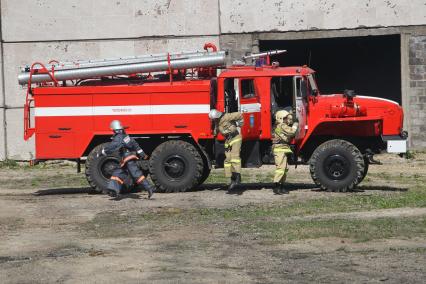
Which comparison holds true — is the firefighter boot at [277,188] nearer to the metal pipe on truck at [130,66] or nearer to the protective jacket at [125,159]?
the protective jacket at [125,159]

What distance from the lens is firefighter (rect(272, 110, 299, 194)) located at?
16203mm

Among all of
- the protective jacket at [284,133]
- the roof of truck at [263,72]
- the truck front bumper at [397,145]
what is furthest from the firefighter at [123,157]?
the truck front bumper at [397,145]

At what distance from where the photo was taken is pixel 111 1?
24094mm

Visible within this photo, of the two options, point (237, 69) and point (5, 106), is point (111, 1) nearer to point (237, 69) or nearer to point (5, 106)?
point (5, 106)

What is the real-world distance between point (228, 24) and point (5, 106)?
6.68m

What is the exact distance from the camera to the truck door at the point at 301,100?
16.6 metres

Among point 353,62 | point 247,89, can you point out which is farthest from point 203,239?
point 353,62

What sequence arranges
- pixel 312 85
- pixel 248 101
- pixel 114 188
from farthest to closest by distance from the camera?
pixel 312 85 < pixel 248 101 < pixel 114 188

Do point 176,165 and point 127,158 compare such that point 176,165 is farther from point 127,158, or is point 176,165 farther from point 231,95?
point 231,95

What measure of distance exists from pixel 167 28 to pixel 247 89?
792 cm

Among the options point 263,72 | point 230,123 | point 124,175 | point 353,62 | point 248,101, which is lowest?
point 124,175

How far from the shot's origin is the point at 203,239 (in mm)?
11789

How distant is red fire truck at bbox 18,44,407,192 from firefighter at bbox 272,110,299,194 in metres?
0.38

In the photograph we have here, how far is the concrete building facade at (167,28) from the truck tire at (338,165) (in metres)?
8.49
